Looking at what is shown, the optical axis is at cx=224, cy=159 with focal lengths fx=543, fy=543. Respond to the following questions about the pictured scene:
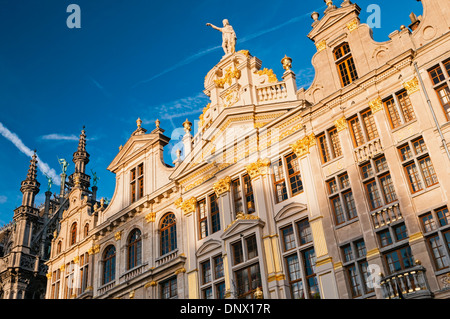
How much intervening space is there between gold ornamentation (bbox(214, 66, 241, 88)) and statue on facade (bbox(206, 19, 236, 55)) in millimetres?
1764

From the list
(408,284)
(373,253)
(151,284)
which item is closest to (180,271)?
(151,284)

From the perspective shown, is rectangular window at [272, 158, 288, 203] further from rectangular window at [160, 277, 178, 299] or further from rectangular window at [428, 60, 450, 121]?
rectangular window at [428, 60, 450, 121]

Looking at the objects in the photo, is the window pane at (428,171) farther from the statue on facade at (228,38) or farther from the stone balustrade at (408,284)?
the statue on facade at (228,38)

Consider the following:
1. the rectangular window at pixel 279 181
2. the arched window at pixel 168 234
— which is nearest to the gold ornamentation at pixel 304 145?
the rectangular window at pixel 279 181

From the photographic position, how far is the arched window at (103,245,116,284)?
115 ft

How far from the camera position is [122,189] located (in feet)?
124

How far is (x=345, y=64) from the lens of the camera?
Result: 93.7 feet

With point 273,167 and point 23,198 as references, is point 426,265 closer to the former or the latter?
point 273,167

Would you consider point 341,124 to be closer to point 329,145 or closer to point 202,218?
point 329,145

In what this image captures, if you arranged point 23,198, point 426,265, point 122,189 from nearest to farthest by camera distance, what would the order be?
point 426,265, point 122,189, point 23,198

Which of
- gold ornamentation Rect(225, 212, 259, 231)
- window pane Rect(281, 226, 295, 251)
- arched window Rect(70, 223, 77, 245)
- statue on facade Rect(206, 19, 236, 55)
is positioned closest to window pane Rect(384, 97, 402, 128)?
window pane Rect(281, 226, 295, 251)

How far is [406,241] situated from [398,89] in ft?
24.2
